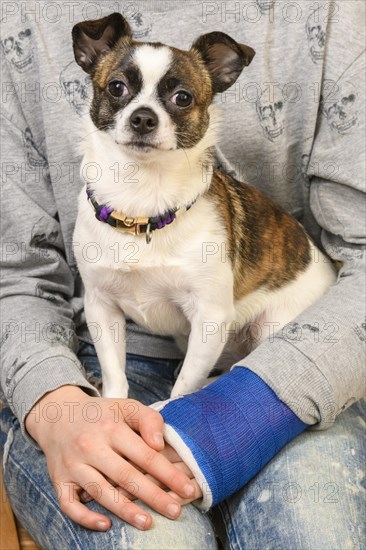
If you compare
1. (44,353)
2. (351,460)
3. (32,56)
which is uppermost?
(32,56)

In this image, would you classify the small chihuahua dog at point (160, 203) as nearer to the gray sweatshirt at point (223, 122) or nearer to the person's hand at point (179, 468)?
the gray sweatshirt at point (223, 122)

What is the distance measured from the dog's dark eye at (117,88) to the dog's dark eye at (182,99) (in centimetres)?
8

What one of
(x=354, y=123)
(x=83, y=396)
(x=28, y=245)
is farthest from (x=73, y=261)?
(x=354, y=123)

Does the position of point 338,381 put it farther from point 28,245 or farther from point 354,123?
point 28,245

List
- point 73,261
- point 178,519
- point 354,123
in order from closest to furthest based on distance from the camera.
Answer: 1. point 178,519
2. point 354,123
3. point 73,261

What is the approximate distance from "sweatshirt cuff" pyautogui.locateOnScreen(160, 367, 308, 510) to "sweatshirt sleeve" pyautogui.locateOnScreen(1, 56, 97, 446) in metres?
0.25

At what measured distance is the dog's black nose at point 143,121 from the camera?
111cm

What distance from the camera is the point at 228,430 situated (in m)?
1.12

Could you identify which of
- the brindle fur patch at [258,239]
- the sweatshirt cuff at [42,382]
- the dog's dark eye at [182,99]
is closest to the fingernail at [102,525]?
the sweatshirt cuff at [42,382]

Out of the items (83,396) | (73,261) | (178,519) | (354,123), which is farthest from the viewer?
(73,261)

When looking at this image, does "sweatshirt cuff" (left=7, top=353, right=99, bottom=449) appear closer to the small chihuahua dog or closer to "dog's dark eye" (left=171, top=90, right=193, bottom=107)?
the small chihuahua dog

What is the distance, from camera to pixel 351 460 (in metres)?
1.20

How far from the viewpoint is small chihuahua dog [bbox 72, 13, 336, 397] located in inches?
Answer: 45.8

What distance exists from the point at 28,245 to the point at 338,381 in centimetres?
63
